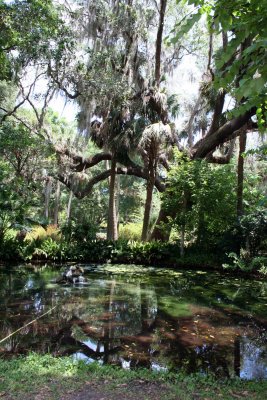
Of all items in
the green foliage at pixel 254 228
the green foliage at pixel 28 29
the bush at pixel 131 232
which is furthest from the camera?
the bush at pixel 131 232

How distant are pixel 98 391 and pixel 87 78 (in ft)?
39.0

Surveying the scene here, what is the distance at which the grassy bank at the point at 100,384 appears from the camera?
3.60 metres

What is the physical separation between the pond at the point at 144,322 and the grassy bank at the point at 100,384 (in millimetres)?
716

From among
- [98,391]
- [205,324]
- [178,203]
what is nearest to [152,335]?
[205,324]

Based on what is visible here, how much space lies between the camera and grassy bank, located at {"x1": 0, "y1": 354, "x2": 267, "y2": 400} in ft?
11.8

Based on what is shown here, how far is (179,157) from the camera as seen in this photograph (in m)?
16.0

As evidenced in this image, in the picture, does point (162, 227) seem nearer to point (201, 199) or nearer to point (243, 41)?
point (201, 199)

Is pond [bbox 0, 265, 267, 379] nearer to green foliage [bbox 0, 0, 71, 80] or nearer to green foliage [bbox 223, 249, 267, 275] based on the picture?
green foliage [bbox 223, 249, 267, 275]

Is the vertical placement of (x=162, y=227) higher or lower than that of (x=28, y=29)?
lower

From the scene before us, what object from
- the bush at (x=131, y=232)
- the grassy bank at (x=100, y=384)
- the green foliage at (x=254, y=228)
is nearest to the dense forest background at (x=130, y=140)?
the green foliage at (x=254, y=228)

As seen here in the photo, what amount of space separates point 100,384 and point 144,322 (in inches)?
131

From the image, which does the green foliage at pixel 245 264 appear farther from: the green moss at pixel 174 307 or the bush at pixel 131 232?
the bush at pixel 131 232

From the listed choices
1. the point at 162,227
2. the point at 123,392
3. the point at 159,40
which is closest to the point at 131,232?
the point at 162,227

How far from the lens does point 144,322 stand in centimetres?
716
